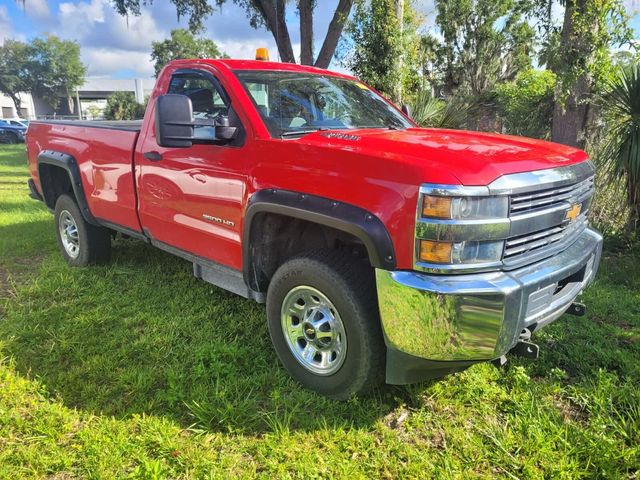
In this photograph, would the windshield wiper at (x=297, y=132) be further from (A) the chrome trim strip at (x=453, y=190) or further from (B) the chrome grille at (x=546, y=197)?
(B) the chrome grille at (x=546, y=197)

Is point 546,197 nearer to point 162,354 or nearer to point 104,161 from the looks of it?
point 162,354

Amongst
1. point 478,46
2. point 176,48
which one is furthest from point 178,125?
point 176,48

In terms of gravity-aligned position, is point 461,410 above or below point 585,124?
below

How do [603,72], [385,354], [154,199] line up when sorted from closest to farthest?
1. [385,354]
2. [154,199]
3. [603,72]

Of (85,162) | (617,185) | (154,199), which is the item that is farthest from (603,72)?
(85,162)

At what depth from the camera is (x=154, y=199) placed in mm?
3902

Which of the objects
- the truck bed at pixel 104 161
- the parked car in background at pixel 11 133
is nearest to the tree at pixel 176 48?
the parked car in background at pixel 11 133

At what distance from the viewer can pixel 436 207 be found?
224 cm

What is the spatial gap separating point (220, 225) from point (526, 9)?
6923 millimetres

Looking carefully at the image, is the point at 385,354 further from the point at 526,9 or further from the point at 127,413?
the point at 526,9

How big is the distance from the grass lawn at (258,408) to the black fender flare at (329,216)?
A: 0.91 metres

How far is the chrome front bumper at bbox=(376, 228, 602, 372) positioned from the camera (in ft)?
7.29

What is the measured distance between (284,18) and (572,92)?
7.40 meters

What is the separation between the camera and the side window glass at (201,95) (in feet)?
11.2
